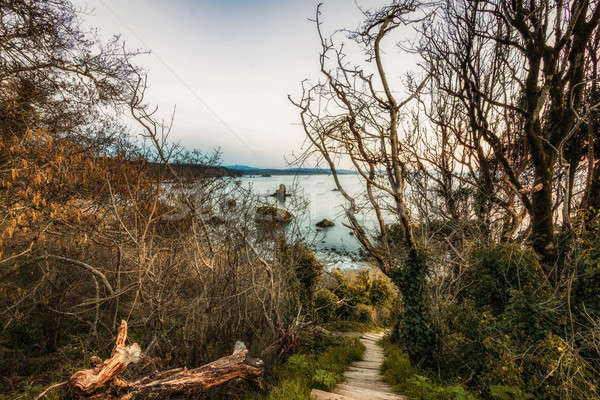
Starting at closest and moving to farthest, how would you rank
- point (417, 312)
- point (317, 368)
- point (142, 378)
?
point (142, 378), point (317, 368), point (417, 312)

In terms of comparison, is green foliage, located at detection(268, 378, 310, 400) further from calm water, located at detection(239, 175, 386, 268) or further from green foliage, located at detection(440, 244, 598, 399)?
calm water, located at detection(239, 175, 386, 268)

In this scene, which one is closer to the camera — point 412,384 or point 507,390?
point 507,390

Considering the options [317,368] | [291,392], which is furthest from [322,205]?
[291,392]

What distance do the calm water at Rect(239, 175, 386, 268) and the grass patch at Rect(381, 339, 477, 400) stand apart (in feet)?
10.4

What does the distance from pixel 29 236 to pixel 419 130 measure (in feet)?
37.5

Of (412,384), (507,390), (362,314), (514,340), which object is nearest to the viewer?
(507,390)

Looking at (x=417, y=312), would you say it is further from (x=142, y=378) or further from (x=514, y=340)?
(x=142, y=378)

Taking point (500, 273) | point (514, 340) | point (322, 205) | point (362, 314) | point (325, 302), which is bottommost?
point (362, 314)

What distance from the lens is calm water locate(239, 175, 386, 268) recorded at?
759 centimetres

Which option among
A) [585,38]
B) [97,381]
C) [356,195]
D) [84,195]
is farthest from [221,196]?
[585,38]

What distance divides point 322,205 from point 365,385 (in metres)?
43.9

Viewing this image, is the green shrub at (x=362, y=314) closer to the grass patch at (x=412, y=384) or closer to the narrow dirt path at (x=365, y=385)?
the narrow dirt path at (x=365, y=385)

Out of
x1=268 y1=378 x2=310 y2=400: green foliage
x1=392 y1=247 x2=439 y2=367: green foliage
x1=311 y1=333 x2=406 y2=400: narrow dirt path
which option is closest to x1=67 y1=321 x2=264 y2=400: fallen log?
x1=268 y1=378 x2=310 y2=400: green foliage

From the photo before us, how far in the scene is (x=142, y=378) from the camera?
2873 millimetres
